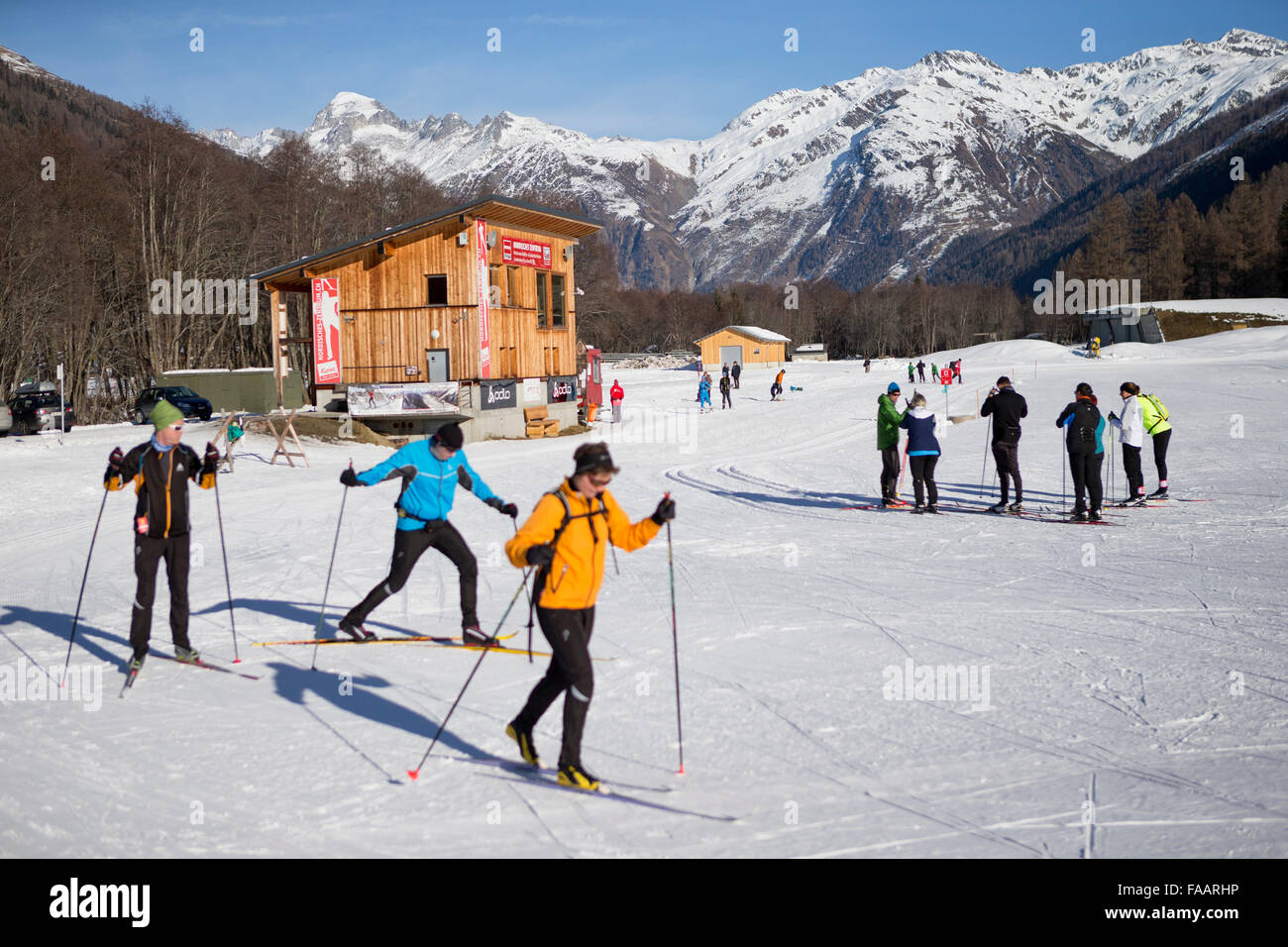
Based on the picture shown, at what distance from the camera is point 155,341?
45.4 meters

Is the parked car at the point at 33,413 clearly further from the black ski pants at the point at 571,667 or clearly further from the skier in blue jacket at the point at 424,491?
the black ski pants at the point at 571,667

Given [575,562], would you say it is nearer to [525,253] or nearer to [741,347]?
[525,253]

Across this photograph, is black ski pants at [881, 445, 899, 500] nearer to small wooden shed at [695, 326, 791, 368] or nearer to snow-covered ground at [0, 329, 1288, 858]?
snow-covered ground at [0, 329, 1288, 858]

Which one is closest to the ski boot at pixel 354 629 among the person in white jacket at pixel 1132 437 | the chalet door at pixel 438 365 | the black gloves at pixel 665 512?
the black gloves at pixel 665 512

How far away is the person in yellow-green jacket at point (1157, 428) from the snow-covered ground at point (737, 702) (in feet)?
4.09

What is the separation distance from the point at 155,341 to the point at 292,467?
94.5ft

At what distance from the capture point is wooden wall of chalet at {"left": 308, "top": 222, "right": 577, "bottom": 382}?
28656 mm
